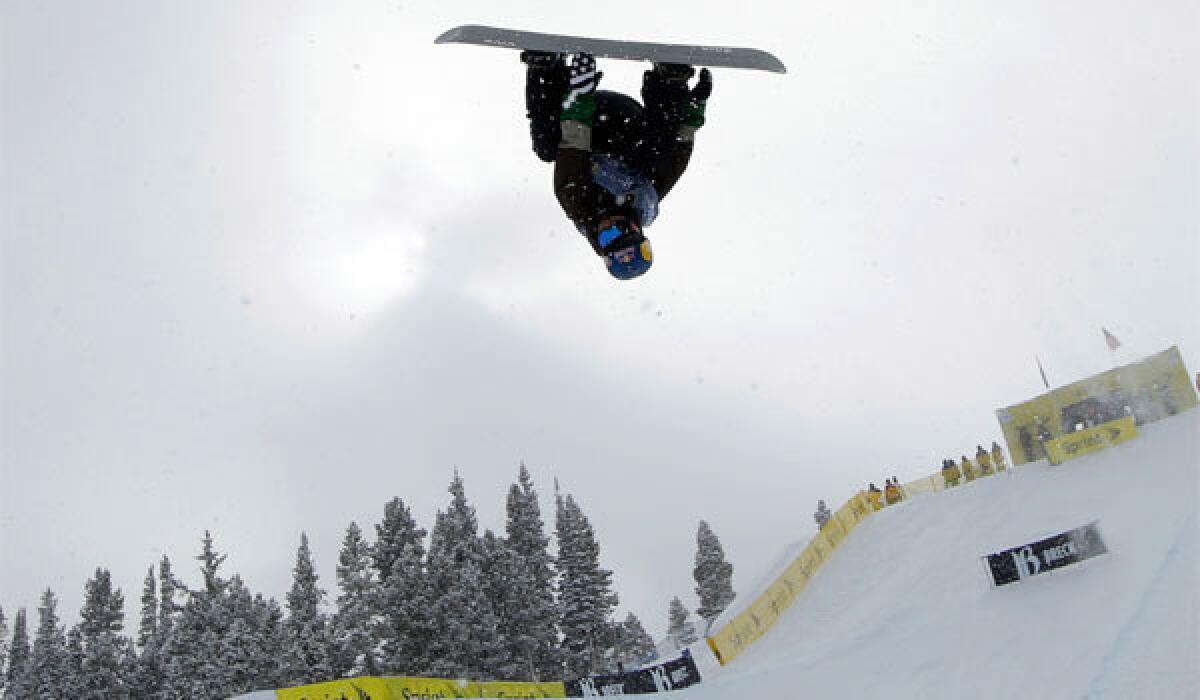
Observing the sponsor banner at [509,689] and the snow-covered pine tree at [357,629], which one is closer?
the sponsor banner at [509,689]

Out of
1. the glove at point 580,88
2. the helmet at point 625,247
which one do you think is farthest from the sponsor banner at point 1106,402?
the glove at point 580,88

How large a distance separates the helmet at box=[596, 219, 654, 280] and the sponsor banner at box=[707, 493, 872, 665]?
16.6 meters

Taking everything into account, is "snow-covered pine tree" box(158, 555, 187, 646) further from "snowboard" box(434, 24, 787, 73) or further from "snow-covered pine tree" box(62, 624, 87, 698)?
"snowboard" box(434, 24, 787, 73)

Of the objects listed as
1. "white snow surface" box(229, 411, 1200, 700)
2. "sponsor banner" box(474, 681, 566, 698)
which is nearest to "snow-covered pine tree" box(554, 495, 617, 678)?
"white snow surface" box(229, 411, 1200, 700)

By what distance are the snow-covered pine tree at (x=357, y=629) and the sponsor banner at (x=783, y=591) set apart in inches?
561

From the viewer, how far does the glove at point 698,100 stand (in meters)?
6.32

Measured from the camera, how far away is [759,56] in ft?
22.4

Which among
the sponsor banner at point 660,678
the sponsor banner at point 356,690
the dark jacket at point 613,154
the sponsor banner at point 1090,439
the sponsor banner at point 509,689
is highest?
the dark jacket at point 613,154

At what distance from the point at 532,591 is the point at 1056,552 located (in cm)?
2444

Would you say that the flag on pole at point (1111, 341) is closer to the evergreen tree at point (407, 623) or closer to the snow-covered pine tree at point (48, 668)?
the evergreen tree at point (407, 623)

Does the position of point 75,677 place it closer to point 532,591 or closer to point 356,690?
point 532,591

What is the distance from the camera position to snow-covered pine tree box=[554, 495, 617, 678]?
36.1 meters

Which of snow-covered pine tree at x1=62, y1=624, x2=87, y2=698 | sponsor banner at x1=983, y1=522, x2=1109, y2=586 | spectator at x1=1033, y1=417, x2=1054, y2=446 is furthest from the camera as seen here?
snow-covered pine tree at x1=62, y1=624, x2=87, y2=698

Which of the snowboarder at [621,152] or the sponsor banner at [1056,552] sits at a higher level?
the snowboarder at [621,152]
